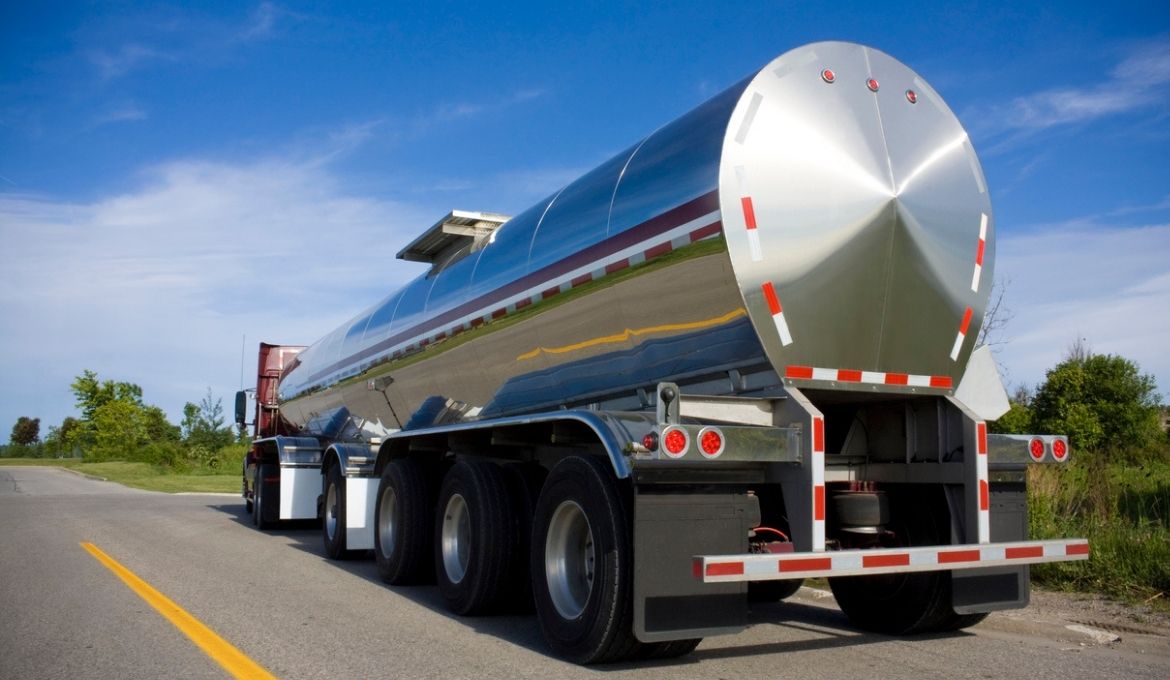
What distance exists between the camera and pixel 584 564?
5.78 m

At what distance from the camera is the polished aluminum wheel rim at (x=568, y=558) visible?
5691 millimetres

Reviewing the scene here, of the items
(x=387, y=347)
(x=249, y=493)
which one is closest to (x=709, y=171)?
(x=387, y=347)

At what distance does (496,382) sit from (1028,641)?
4.17 meters

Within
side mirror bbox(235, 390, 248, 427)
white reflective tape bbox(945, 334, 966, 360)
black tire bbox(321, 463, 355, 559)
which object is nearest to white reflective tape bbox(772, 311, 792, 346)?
white reflective tape bbox(945, 334, 966, 360)

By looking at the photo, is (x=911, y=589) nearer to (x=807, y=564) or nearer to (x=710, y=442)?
(x=807, y=564)

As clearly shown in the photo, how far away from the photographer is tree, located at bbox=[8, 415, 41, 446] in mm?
158250

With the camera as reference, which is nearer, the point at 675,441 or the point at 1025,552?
the point at 675,441

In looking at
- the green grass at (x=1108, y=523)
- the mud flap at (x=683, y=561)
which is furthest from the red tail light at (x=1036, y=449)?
the mud flap at (x=683, y=561)

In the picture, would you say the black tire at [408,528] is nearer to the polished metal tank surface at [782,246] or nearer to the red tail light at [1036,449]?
the polished metal tank surface at [782,246]

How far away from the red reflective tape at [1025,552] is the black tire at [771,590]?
7.88 feet

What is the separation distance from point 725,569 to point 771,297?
148 centimetres

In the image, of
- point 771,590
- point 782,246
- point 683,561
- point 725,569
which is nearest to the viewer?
point 725,569

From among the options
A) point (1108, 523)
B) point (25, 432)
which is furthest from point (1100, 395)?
point (25, 432)

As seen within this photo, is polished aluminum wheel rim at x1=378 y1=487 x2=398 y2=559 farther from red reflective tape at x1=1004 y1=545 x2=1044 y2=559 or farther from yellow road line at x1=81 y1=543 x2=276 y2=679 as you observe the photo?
red reflective tape at x1=1004 y1=545 x2=1044 y2=559
